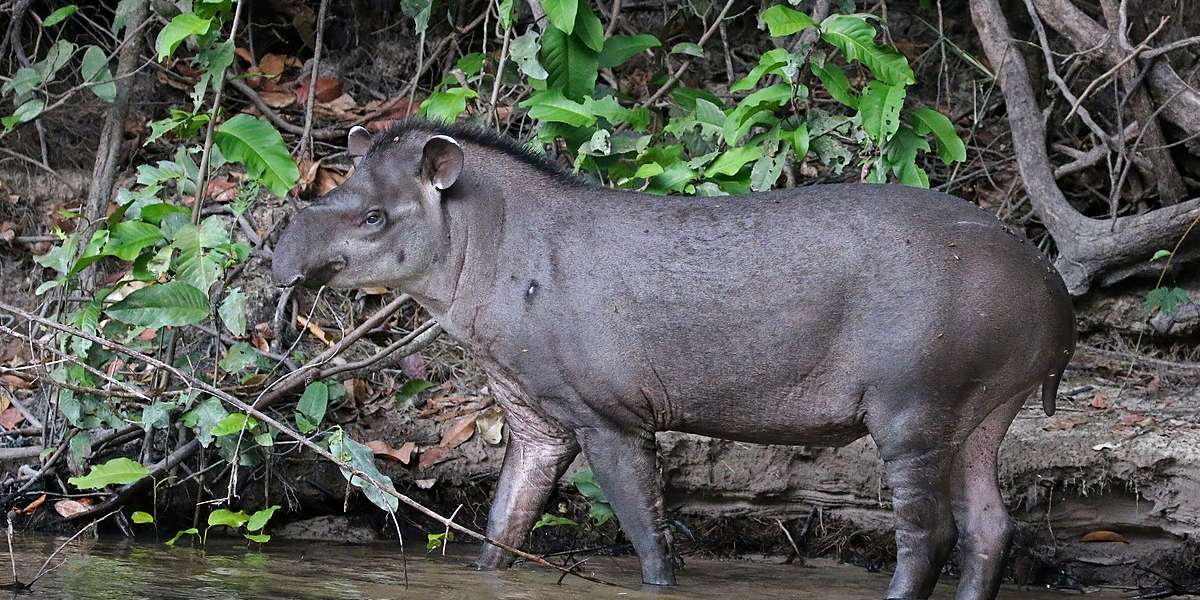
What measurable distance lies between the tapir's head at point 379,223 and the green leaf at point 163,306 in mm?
774

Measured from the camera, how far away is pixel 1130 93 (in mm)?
7762

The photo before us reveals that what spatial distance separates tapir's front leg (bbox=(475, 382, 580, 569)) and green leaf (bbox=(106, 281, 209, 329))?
1.44 m

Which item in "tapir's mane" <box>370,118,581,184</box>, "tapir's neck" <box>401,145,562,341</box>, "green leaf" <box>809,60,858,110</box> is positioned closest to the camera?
"tapir's neck" <box>401,145,562,341</box>

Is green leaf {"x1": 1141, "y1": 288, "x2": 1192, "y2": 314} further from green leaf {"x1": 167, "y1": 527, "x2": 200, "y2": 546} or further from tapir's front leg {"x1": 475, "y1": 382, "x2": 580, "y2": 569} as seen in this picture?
green leaf {"x1": 167, "y1": 527, "x2": 200, "y2": 546}

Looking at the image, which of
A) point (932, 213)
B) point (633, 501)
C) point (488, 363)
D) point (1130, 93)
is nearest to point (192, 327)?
point (488, 363)

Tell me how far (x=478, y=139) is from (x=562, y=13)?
788mm

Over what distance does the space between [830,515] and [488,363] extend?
77.6 inches

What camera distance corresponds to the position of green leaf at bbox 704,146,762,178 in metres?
6.36

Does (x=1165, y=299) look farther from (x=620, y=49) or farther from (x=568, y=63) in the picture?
(x=568, y=63)

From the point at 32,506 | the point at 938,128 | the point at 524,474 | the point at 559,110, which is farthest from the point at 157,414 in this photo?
the point at 938,128

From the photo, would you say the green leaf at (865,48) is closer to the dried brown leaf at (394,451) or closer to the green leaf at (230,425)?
the dried brown leaf at (394,451)

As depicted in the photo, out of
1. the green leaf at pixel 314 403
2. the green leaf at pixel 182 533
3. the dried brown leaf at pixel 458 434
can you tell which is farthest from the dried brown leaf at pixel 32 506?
the dried brown leaf at pixel 458 434

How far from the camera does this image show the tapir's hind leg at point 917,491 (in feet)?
17.2

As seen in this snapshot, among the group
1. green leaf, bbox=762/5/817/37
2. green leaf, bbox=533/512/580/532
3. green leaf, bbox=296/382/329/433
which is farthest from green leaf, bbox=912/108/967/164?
green leaf, bbox=296/382/329/433
